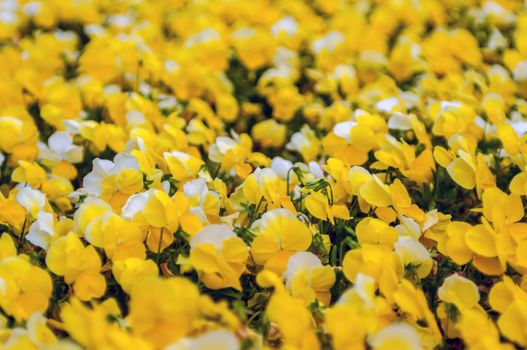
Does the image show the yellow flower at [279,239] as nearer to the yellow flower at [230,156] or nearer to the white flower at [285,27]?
the yellow flower at [230,156]

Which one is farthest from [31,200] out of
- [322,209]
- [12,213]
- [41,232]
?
[322,209]

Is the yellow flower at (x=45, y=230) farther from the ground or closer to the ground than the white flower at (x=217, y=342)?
closer to the ground

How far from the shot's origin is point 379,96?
233 centimetres

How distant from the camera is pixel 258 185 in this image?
1673 millimetres

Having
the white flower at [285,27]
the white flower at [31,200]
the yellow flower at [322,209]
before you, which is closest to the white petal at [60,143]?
the white flower at [31,200]

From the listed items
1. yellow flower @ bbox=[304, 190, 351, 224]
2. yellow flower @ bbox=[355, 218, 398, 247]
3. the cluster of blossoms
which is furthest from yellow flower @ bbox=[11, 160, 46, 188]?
yellow flower @ bbox=[355, 218, 398, 247]

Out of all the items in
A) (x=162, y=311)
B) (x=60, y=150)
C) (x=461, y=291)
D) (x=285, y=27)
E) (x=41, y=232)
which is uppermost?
(x=162, y=311)

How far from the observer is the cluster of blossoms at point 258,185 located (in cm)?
128

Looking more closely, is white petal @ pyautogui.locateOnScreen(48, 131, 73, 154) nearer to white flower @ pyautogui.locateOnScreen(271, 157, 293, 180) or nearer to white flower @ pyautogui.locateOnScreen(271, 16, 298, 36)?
white flower @ pyautogui.locateOnScreen(271, 157, 293, 180)

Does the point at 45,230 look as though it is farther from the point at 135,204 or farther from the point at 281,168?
the point at 281,168

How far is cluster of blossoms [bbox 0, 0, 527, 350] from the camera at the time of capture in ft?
4.19

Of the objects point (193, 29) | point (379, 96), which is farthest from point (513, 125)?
point (193, 29)

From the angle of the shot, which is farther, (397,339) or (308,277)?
(308,277)

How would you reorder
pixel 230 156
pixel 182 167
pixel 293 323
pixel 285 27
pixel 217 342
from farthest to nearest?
pixel 285 27 → pixel 230 156 → pixel 182 167 → pixel 293 323 → pixel 217 342
